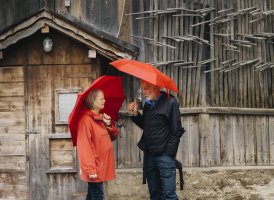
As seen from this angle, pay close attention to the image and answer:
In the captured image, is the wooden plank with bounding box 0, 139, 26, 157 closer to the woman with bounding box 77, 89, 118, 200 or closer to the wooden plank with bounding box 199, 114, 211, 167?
the woman with bounding box 77, 89, 118, 200

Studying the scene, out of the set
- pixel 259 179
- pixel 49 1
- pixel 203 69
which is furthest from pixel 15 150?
pixel 259 179

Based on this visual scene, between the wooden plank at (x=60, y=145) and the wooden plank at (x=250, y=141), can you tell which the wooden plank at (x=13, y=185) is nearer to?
the wooden plank at (x=60, y=145)

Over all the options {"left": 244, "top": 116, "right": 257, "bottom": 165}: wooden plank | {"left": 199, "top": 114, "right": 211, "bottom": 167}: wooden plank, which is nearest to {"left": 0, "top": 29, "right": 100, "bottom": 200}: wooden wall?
{"left": 199, "top": 114, "right": 211, "bottom": 167}: wooden plank

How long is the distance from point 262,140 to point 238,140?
451 mm

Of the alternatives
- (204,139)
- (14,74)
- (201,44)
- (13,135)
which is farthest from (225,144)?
(14,74)

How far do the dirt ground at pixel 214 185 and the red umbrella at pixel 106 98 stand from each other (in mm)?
2057

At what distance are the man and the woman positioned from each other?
46 cm

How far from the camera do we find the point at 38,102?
383 inches

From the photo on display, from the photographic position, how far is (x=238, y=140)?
32.7ft

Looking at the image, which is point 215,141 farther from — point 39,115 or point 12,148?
point 12,148

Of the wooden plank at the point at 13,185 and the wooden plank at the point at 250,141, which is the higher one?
the wooden plank at the point at 250,141

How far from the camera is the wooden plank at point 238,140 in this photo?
9.95 m

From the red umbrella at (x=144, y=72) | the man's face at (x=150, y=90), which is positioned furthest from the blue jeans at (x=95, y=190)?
the red umbrella at (x=144, y=72)

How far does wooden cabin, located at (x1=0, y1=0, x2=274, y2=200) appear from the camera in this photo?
9.69 meters
